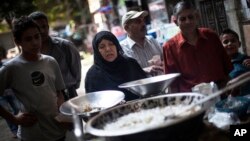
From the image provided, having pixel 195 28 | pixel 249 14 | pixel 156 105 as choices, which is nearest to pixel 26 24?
pixel 156 105

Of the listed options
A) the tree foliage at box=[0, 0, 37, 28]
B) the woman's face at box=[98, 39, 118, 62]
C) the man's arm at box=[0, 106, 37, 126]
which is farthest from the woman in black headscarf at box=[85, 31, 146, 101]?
the tree foliage at box=[0, 0, 37, 28]

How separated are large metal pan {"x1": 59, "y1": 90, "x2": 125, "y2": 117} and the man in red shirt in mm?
706

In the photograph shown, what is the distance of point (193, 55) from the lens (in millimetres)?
2744

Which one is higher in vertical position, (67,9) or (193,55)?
→ (67,9)

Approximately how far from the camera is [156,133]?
1535mm

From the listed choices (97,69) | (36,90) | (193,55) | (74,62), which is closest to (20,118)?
(36,90)

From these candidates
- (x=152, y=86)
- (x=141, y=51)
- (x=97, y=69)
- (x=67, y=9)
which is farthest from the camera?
(x=67, y=9)

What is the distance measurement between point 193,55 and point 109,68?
0.81 m

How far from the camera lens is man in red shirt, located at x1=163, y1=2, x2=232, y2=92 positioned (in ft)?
8.84

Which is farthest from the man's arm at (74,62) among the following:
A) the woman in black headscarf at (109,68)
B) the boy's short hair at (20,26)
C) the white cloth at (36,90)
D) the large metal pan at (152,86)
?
the large metal pan at (152,86)

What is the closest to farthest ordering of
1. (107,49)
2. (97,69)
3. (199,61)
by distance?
(199,61), (107,49), (97,69)

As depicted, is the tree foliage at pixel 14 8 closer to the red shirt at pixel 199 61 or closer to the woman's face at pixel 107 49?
the woman's face at pixel 107 49

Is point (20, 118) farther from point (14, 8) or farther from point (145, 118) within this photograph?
point (14, 8)

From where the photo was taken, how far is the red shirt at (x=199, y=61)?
2.71 meters
